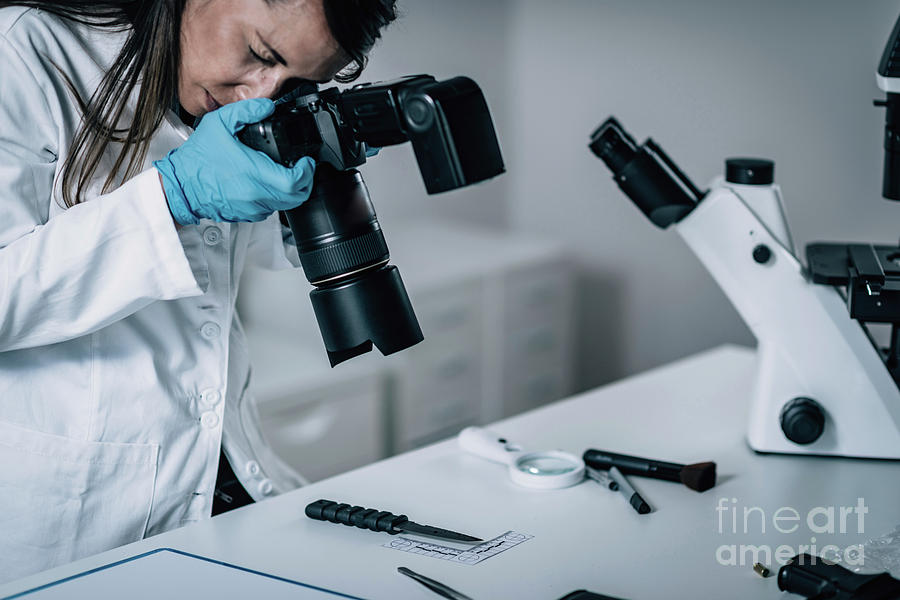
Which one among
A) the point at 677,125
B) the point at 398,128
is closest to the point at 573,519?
the point at 398,128

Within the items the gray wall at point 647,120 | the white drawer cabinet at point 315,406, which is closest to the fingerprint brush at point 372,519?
the white drawer cabinet at point 315,406

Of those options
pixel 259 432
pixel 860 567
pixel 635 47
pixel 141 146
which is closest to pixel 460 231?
pixel 635 47

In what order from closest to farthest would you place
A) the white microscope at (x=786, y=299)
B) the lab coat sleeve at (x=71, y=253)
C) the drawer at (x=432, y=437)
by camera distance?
the lab coat sleeve at (x=71, y=253)
the white microscope at (x=786, y=299)
the drawer at (x=432, y=437)

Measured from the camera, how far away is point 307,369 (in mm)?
2182

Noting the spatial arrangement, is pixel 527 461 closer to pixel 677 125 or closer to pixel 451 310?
pixel 451 310

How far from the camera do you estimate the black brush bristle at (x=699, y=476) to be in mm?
1095

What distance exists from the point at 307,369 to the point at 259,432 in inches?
34.5

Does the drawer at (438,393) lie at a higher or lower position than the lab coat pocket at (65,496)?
lower

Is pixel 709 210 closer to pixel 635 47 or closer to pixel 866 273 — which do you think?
pixel 866 273

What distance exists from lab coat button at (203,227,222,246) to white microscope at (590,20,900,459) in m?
0.52

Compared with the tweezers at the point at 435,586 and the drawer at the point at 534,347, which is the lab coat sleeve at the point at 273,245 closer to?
the tweezers at the point at 435,586

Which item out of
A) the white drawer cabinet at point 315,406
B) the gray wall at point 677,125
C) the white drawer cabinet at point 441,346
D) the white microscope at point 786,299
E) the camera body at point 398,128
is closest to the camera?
the camera body at point 398,128

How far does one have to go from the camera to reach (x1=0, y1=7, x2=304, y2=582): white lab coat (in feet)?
3.09

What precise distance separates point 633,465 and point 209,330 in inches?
21.3
